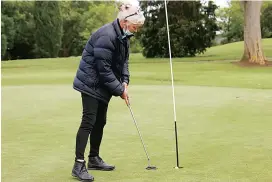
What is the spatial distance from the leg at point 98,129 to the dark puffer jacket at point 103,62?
0.14m

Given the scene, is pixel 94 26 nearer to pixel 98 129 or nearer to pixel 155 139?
pixel 155 139

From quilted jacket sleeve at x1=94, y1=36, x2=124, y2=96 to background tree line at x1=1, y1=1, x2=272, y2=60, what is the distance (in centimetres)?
3407

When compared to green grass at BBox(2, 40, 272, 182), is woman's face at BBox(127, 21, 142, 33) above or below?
above

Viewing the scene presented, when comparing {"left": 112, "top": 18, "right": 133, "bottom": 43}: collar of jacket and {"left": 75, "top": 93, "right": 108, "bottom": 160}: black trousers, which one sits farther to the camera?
{"left": 75, "top": 93, "right": 108, "bottom": 160}: black trousers

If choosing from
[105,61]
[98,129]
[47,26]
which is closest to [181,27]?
[47,26]

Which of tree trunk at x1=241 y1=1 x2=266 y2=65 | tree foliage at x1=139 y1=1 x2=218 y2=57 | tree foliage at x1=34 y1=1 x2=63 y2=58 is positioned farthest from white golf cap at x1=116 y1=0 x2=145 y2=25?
tree foliage at x1=34 y1=1 x2=63 y2=58

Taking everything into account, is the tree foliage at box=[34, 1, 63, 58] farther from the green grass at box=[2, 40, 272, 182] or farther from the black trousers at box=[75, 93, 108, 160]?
the black trousers at box=[75, 93, 108, 160]

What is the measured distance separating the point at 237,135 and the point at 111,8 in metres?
54.1

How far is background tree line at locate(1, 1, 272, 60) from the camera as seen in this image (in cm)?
3891

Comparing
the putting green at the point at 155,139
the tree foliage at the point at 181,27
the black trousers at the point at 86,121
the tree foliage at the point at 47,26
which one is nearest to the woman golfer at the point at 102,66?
the black trousers at the point at 86,121

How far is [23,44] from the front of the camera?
53.9 m

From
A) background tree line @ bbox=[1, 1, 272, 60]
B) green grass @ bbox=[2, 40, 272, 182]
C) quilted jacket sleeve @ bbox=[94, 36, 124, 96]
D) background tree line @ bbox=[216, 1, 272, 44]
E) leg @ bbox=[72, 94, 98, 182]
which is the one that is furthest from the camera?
background tree line @ bbox=[216, 1, 272, 44]

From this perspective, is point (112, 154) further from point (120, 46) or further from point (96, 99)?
point (120, 46)

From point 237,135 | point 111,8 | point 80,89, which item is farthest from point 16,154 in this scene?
point 111,8
